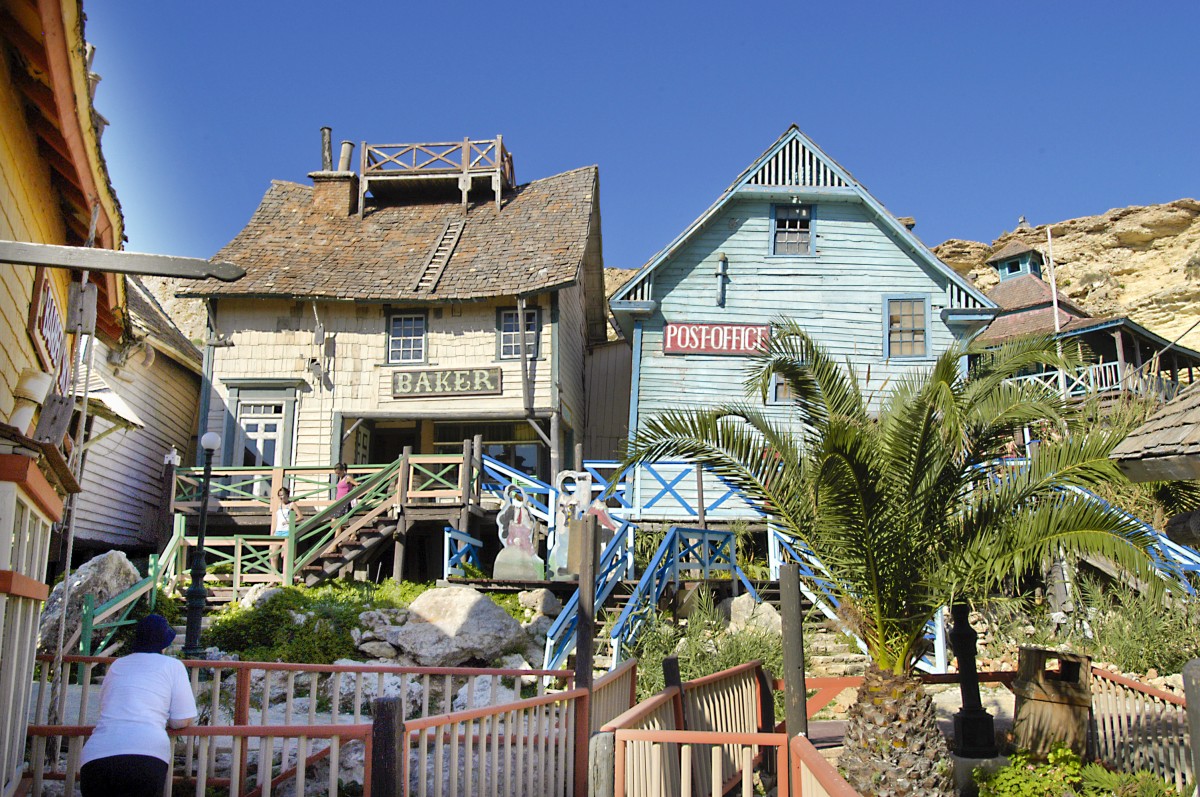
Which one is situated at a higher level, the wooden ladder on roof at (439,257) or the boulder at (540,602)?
the wooden ladder on roof at (439,257)

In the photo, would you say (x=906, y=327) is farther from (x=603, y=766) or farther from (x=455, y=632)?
(x=603, y=766)

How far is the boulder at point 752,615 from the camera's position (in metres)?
14.8

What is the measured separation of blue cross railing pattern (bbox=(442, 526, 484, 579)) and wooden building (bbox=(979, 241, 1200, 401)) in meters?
13.6

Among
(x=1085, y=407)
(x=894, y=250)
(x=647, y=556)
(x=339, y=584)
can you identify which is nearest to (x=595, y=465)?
(x=647, y=556)

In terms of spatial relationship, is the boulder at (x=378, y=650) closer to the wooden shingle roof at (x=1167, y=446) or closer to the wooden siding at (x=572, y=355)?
the wooden siding at (x=572, y=355)

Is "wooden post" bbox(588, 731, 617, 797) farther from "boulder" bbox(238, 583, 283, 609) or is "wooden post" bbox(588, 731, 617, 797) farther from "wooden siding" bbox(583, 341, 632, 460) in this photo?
"wooden siding" bbox(583, 341, 632, 460)

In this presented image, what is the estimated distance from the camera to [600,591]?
49.7ft

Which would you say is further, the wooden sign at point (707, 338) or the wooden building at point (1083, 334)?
the wooden building at point (1083, 334)

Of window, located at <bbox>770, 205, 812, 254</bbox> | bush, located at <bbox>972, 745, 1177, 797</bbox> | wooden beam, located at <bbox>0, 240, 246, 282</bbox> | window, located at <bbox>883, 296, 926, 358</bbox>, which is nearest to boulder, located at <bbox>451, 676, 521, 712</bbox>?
bush, located at <bbox>972, 745, 1177, 797</bbox>

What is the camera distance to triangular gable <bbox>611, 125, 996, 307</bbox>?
69.8ft

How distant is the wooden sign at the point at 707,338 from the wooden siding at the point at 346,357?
259cm

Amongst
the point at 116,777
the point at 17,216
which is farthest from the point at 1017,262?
the point at 116,777

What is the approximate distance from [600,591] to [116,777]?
10.4 meters

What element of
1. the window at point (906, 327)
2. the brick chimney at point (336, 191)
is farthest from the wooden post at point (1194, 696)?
the brick chimney at point (336, 191)
